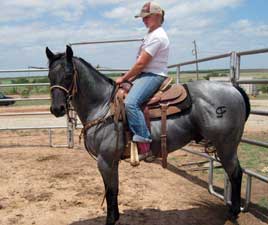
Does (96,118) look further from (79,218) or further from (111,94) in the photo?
(79,218)

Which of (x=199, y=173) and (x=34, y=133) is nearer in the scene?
(x=199, y=173)

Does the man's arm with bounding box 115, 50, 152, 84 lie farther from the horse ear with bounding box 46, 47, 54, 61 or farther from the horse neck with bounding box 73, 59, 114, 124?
the horse ear with bounding box 46, 47, 54, 61

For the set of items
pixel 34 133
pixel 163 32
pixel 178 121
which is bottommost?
pixel 34 133

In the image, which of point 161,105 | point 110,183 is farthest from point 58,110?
point 161,105

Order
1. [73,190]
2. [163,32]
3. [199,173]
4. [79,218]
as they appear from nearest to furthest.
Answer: [163,32], [79,218], [73,190], [199,173]

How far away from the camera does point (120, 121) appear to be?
396cm

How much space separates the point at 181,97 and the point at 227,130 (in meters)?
0.58

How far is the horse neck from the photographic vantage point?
408 centimetres

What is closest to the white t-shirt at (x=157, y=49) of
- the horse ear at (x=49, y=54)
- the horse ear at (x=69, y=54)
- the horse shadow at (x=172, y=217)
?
the horse ear at (x=69, y=54)

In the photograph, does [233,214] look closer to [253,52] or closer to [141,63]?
[253,52]

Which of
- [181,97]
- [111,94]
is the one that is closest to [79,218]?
[111,94]

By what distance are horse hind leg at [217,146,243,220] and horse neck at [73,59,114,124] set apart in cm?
133

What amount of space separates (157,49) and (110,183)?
1.42 meters

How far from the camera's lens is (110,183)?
4035 millimetres
